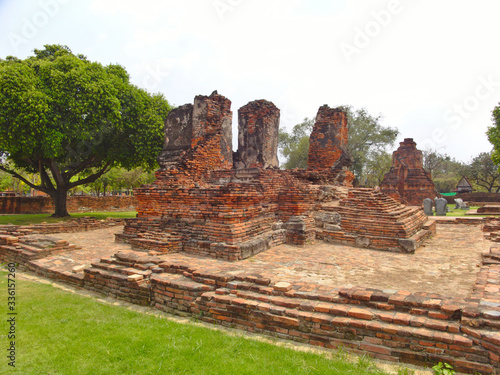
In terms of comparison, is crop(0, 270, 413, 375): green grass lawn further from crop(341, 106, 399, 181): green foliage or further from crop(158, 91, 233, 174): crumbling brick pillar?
crop(341, 106, 399, 181): green foliage

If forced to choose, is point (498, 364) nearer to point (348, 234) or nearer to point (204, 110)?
point (348, 234)

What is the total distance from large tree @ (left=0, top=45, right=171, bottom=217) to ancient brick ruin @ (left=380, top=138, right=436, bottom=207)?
685 inches

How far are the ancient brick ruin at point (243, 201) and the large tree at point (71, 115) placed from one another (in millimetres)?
4280

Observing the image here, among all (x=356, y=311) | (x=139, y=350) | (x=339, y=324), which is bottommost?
(x=139, y=350)

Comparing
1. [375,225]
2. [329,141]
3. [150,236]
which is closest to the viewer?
[150,236]

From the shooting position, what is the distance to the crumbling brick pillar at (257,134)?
10656mm

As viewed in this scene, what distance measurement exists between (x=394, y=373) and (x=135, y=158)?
1421 centimetres

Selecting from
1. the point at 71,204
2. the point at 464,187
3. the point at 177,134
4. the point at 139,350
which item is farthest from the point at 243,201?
the point at 464,187

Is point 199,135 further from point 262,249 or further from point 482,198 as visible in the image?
point 482,198

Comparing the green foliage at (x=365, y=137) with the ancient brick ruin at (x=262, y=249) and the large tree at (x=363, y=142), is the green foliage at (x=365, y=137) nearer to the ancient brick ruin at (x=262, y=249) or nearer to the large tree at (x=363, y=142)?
the large tree at (x=363, y=142)

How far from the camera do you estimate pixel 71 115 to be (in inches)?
470

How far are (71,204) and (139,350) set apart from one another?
70.6ft

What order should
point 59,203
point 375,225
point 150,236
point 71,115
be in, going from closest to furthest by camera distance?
1. point 150,236
2. point 375,225
3. point 71,115
4. point 59,203

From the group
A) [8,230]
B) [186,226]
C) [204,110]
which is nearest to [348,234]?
[186,226]
